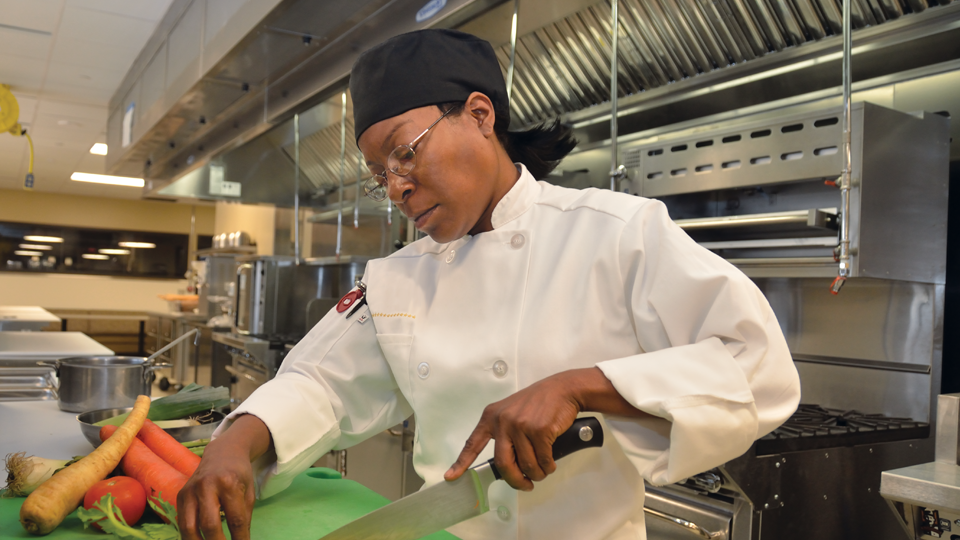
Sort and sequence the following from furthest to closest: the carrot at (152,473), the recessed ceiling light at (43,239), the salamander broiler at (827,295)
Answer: the recessed ceiling light at (43,239)
the salamander broiler at (827,295)
the carrot at (152,473)

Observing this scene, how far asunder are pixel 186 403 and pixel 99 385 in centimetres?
48

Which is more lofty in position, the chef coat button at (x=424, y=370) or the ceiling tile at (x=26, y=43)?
the ceiling tile at (x=26, y=43)

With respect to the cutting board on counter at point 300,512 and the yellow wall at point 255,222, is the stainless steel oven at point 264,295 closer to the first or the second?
the yellow wall at point 255,222

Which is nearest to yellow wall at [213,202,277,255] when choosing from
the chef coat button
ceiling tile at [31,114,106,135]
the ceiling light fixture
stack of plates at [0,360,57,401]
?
the ceiling light fixture

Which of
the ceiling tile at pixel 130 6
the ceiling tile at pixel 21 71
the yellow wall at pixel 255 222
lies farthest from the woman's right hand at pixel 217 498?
the yellow wall at pixel 255 222

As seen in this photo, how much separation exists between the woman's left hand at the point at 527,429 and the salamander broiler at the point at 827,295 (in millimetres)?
868

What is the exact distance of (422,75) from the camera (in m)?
1.11

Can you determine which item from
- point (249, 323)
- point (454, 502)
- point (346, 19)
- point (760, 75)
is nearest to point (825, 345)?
point (760, 75)

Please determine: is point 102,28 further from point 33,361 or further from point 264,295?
point 33,361

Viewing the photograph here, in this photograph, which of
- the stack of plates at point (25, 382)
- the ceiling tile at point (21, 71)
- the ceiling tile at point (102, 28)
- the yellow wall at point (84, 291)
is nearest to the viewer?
the stack of plates at point (25, 382)

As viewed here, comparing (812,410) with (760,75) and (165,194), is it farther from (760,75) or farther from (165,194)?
(165,194)

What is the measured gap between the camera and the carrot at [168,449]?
124cm

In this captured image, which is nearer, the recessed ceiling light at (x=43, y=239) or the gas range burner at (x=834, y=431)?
the gas range burner at (x=834, y=431)

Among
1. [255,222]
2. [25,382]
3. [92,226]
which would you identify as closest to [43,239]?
[92,226]
